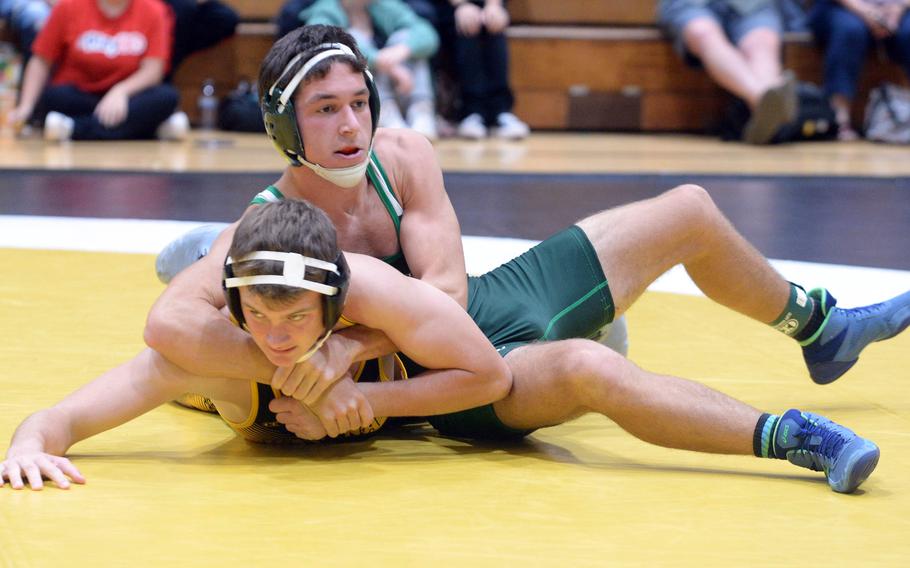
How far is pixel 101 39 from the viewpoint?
7723 millimetres

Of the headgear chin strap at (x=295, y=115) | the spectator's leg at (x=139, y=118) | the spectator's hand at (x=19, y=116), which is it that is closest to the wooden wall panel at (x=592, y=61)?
the spectator's leg at (x=139, y=118)

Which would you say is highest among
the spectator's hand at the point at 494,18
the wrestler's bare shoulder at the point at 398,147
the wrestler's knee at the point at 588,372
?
the spectator's hand at the point at 494,18

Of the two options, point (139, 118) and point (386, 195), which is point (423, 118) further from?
point (386, 195)

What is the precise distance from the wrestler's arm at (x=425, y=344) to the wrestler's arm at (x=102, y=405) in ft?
1.08

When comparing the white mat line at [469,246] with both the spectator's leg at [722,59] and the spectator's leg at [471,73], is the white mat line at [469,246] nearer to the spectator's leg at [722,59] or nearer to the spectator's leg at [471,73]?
the spectator's leg at [471,73]

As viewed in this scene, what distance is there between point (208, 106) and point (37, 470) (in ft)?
22.5

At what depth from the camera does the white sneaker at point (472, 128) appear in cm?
855

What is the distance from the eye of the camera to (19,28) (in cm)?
823

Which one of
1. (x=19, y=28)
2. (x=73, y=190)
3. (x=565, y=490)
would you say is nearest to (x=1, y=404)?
(x=565, y=490)

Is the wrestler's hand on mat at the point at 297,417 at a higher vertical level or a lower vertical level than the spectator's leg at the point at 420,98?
lower

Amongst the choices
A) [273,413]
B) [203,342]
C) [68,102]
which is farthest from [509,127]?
[203,342]

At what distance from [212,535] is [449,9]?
662cm

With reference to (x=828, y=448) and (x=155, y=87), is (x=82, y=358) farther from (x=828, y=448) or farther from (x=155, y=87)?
(x=155, y=87)

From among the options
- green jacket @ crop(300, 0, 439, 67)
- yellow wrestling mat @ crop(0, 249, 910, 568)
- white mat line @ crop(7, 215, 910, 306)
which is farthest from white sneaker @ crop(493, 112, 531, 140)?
yellow wrestling mat @ crop(0, 249, 910, 568)
